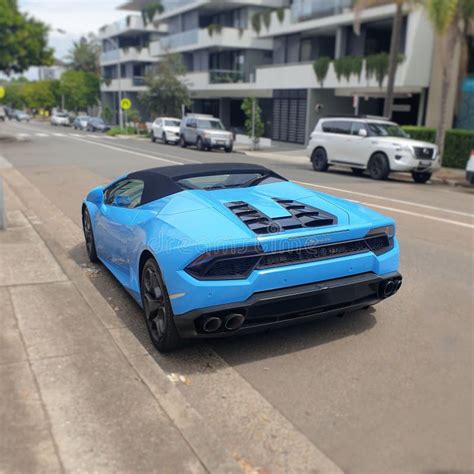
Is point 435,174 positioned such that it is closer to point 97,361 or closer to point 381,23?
point 381,23

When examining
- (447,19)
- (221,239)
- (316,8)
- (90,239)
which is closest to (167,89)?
(316,8)

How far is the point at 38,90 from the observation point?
299 feet

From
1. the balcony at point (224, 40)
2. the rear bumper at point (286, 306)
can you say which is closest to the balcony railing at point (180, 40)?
the balcony at point (224, 40)

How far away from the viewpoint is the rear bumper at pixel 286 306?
3742 millimetres

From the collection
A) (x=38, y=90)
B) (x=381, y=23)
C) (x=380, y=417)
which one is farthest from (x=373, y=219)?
(x=38, y=90)

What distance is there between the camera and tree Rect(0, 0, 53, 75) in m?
30.7

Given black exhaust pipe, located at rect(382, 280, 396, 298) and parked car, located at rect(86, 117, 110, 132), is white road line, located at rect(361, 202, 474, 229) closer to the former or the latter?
black exhaust pipe, located at rect(382, 280, 396, 298)

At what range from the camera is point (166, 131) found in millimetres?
35219

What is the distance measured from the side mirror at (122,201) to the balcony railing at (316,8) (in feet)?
85.6

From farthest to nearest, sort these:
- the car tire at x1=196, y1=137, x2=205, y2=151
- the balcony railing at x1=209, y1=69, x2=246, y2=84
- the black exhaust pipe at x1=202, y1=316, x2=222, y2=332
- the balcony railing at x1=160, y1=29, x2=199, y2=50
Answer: the balcony railing at x1=160, y1=29, x2=199, y2=50
the balcony railing at x1=209, y1=69, x2=246, y2=84
the car tire at x1=196, y1=137, x2=205, y2=151
the black exhaust pipe at x1=202, y1=316, x2=222, y2=332

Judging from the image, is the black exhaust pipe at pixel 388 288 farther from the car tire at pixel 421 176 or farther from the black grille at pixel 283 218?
the car tire at pixel 421 176

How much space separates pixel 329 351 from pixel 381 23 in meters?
27.9

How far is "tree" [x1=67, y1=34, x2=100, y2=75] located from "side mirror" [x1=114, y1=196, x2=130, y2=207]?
269 feet

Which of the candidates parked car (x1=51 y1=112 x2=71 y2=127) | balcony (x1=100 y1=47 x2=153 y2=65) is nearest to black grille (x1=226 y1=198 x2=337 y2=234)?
balcony (x1=100 y1=47 x2=153 y2=65)
